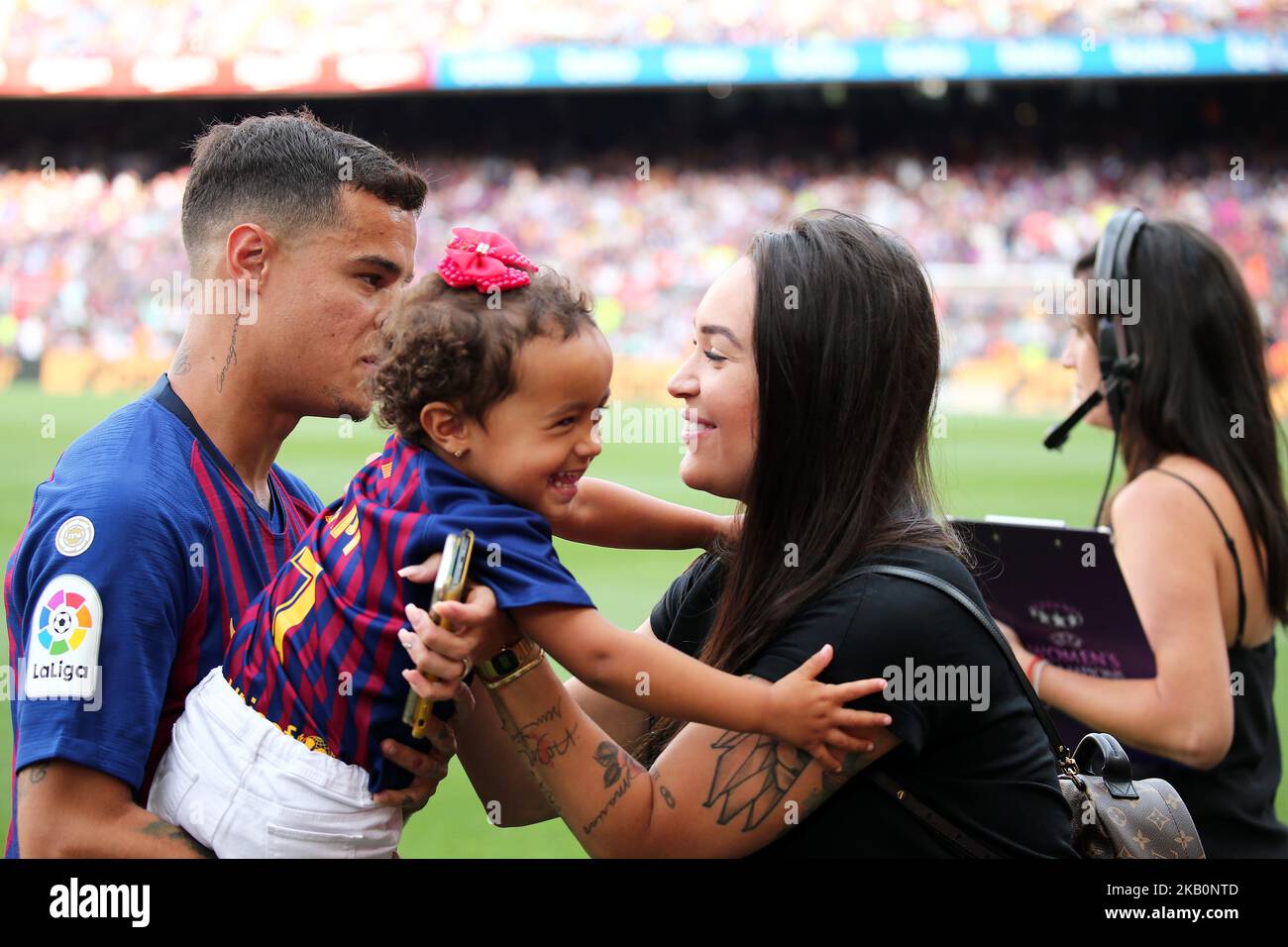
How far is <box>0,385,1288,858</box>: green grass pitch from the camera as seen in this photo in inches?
208

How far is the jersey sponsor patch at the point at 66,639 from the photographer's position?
2023 millimetres

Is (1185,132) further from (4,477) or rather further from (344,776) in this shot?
(344,776)

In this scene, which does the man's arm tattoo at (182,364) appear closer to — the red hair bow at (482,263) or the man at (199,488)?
the man at (199,488)

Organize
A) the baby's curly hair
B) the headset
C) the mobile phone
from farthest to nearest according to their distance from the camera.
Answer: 1. the headset
2. the baby's curly hair
3. the mobile phone

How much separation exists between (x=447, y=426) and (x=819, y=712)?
2.66ft

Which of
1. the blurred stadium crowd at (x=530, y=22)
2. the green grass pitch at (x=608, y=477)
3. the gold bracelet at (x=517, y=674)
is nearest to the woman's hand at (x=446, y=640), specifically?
the gold bracelet at (x=517, y=674)

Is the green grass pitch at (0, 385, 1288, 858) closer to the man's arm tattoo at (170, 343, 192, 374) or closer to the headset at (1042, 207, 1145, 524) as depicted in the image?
the headset at (1042, 207, 1145, 524)

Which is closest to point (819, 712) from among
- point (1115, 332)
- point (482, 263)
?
point (482, 263)

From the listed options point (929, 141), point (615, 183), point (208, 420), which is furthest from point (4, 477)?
point (929, 141)

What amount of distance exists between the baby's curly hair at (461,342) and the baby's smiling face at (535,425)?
2 cm

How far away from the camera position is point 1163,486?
3.21 meters

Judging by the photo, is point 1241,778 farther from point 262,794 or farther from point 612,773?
point 262,794

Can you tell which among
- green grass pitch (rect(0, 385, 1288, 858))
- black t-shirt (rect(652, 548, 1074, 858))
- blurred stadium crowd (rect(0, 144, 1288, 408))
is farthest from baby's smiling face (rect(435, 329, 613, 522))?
blurred stadium crowd (rect(0, 144, 1288, 408))

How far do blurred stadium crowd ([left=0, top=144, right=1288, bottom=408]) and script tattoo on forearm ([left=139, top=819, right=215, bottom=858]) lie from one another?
21355mm
